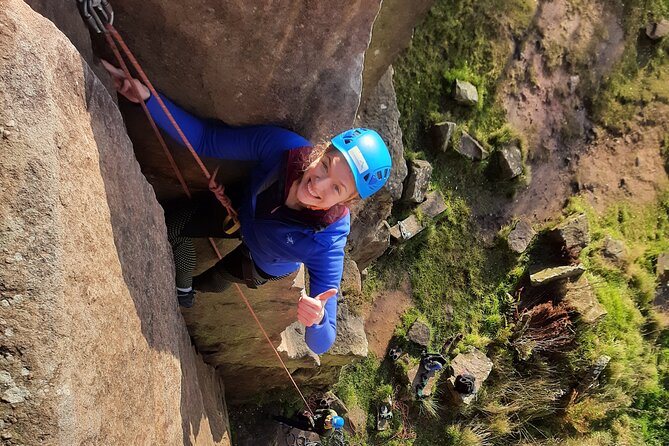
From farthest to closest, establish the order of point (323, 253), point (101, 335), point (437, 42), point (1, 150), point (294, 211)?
point (437, 42), point (323, 253), point (294, 211), point (101, 335), point (1, 150)

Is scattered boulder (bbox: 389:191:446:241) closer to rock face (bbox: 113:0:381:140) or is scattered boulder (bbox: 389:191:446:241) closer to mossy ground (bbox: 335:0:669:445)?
mossy ground (bbox: 335:0:669:445)

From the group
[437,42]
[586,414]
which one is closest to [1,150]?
[437,42]

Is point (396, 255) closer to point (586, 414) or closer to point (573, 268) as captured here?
point (573, 268)

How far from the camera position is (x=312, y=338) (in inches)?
140

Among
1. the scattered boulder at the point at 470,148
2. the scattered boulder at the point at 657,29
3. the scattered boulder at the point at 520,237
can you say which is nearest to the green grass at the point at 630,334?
the scattered boulder at the point at 520,237

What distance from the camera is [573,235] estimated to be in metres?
8.27

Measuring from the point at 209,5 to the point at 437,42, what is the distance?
17.3 feet

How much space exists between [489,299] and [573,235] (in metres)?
1.63

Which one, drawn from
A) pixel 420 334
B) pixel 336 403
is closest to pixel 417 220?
pixel 420 334

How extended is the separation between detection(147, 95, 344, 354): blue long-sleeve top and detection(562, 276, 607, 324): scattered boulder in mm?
5914

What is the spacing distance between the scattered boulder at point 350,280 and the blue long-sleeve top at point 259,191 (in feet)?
9.19

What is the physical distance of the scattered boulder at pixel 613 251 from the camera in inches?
346

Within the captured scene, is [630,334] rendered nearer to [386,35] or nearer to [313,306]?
[386,35]

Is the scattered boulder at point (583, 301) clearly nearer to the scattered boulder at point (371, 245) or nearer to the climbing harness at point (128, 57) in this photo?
the scattered boulder at point (371, 245)
